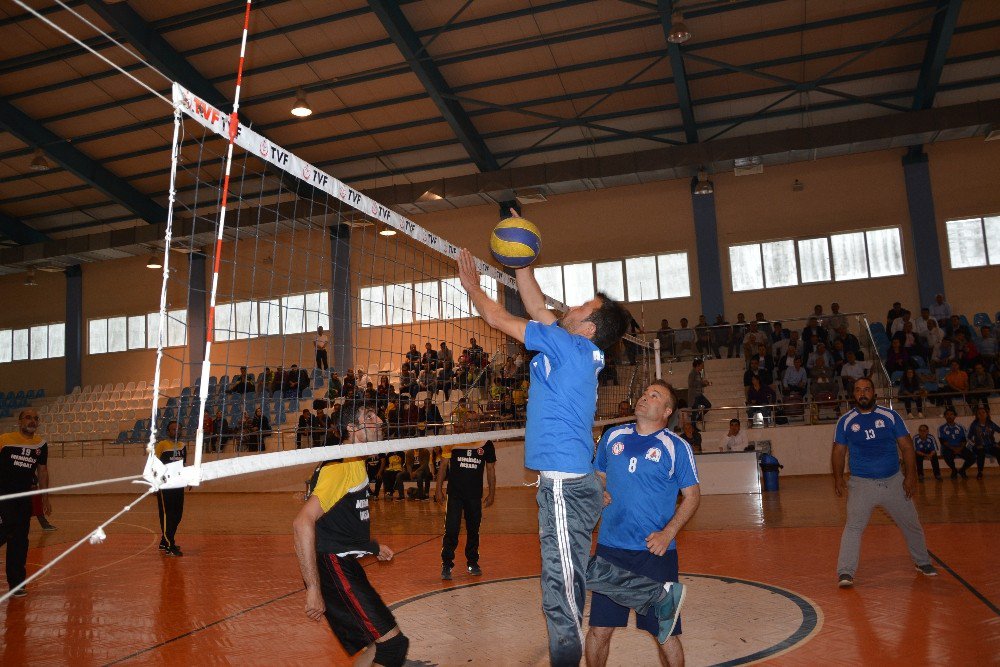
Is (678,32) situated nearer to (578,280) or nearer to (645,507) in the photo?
(578,280)

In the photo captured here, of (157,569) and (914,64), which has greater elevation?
(914,64)

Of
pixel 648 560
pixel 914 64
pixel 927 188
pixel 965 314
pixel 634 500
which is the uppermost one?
pixel 914 64

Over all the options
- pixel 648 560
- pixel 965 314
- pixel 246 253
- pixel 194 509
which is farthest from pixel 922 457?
pixel 246 253

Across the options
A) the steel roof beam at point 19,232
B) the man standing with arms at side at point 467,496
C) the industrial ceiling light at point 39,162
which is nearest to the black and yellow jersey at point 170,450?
the man standing with arms at side at point 467,496

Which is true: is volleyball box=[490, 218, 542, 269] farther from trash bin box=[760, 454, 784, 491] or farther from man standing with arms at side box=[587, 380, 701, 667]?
trash bin box=[760, 454, 784, 491]

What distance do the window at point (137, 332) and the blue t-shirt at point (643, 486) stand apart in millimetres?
26998

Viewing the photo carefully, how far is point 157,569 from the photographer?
9344 millimetres

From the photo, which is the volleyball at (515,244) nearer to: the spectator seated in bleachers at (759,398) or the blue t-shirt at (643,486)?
the blue t-shirt at (643,486)

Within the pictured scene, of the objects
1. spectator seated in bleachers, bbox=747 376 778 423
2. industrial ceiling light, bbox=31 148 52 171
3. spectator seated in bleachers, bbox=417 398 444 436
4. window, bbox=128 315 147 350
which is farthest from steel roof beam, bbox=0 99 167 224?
spectator seated in bleachers, bbox=747 376 778 423

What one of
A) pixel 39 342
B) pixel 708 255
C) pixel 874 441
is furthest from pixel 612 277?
pixel 39 342

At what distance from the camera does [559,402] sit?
359 cm

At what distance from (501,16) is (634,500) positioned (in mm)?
15377

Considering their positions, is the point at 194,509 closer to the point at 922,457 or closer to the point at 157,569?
the point at 157,569

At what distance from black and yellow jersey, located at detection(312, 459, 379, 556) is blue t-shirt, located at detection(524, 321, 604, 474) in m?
1.17
